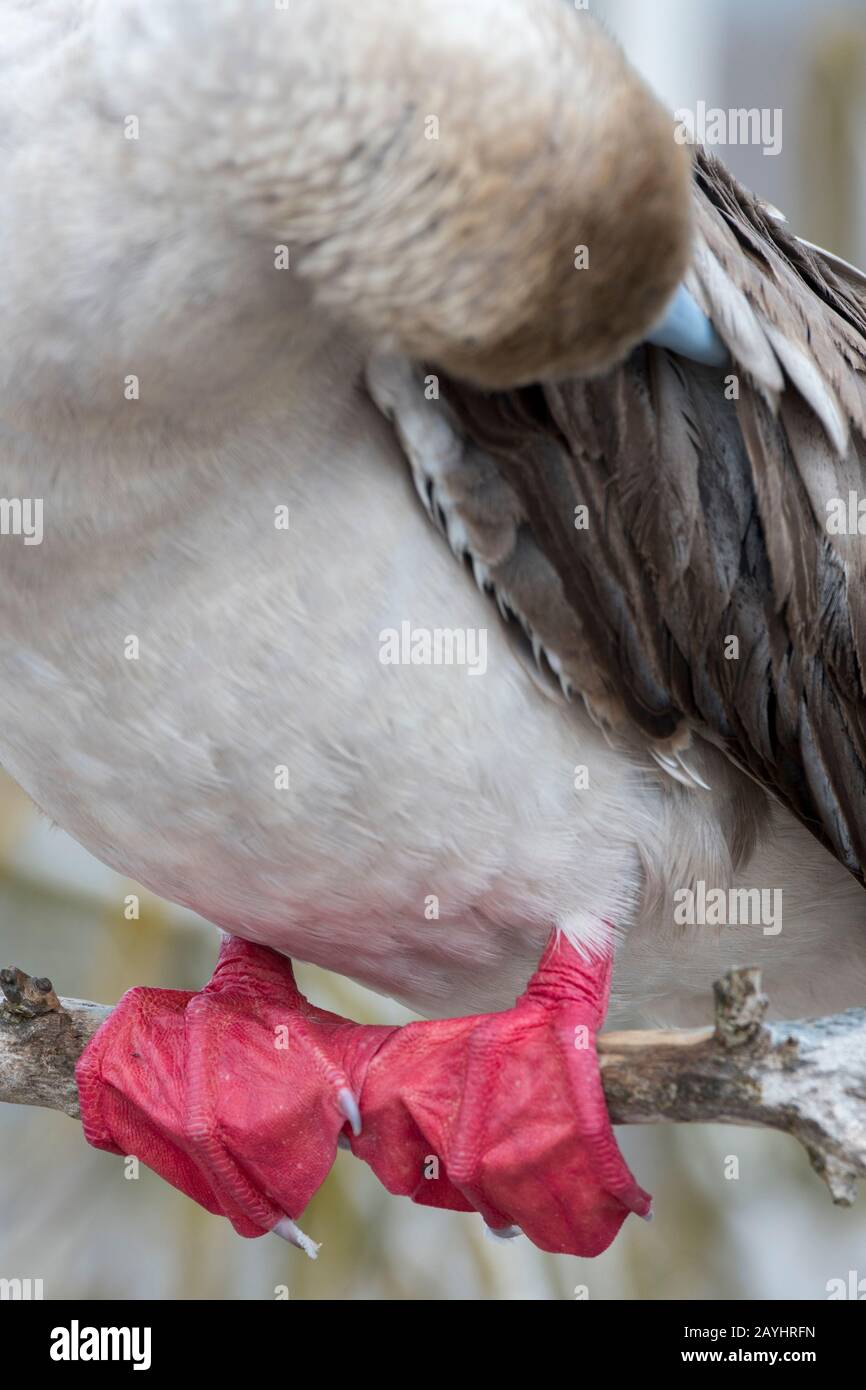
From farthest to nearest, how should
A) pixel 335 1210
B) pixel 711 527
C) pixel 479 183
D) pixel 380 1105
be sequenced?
pixel 335 1210
pixel 380 1105
pixel 711 527
pixel 479 183

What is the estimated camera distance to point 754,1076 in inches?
55.5

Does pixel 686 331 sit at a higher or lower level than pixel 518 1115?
higher

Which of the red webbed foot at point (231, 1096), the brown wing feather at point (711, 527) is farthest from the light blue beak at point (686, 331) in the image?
the red webbed foot at point (231, 1096)

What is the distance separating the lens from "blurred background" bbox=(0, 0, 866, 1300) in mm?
3211

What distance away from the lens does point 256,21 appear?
1.14 metres

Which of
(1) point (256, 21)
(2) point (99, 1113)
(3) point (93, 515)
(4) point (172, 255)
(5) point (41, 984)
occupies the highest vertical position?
(1) point (256, 21)

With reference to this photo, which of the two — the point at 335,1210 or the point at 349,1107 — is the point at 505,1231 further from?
the point at 335,1210

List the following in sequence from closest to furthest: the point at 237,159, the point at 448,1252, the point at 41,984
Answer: the point at 237,159 → the point at 41,984 → the point at 448,1252

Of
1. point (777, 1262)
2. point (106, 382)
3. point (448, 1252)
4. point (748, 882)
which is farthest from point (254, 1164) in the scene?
point (777, 1262)

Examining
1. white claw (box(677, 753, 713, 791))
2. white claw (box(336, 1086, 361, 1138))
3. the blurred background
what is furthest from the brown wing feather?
the blurred background

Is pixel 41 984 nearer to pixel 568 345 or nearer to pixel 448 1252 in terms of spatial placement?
pixel 568 345

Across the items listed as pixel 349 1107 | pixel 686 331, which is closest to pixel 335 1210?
pixel 349 1107

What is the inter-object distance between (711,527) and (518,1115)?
0.65 m

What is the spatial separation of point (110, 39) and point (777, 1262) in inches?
125
